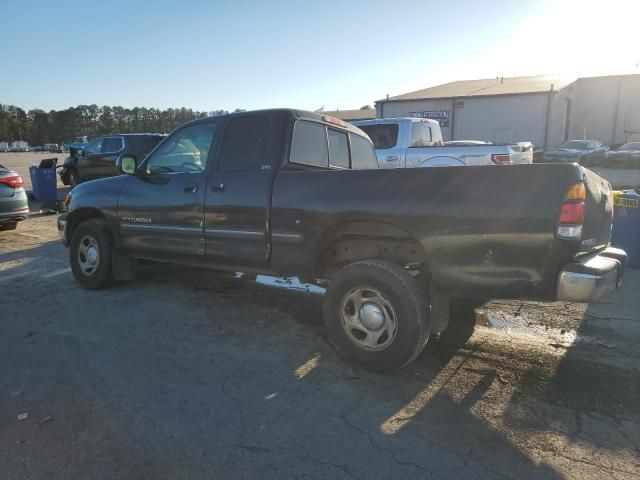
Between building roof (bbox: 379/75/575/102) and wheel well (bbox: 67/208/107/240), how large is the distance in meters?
32.3

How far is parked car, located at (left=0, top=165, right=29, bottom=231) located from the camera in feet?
29.3

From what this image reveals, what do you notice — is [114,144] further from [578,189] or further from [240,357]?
[578,189]

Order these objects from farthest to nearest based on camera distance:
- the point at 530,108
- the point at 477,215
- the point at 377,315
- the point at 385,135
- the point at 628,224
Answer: the point at 530,108
the point at 385,135
the point at 628,224
the point at 377,315
the point at 477,215

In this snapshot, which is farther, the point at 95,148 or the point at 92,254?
the point at 95,148

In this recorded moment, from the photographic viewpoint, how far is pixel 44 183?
46.5 feet

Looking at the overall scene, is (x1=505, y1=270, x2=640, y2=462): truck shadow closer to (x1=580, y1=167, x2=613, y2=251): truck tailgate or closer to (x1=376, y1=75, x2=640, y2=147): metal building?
(x1=580, y1=167, x2=613, y2=251): truck tailgate

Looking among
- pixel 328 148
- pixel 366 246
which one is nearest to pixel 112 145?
pixel 328 148

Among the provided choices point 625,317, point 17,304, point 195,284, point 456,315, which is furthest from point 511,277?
point 17,304

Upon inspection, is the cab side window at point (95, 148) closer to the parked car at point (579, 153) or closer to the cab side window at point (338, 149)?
the cab side window at point (338, 149)

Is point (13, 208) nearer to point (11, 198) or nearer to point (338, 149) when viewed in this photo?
point (11, 198)

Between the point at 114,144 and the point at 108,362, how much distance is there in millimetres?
13894

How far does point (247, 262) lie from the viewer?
430 cm

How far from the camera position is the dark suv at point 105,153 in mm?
15039

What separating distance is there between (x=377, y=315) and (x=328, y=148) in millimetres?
1973
